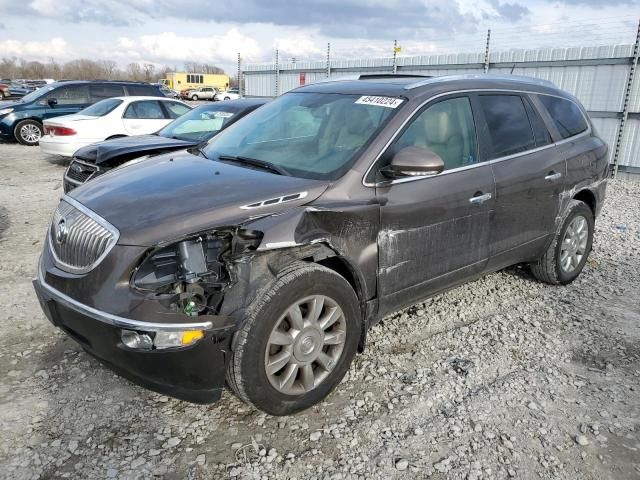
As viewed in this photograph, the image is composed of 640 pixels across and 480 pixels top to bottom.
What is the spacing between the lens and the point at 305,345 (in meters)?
2.81

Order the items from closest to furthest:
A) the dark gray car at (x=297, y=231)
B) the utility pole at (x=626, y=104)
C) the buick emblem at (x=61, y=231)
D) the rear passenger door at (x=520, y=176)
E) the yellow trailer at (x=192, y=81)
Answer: the dark gray car at (x=297, y=231) < the buick emblem at (x=61, y=231) < the rear passenger door at (x=520, y=176) < the utility pole at (x=626, y=104) < the yellow trailer at (x=192, y=81)

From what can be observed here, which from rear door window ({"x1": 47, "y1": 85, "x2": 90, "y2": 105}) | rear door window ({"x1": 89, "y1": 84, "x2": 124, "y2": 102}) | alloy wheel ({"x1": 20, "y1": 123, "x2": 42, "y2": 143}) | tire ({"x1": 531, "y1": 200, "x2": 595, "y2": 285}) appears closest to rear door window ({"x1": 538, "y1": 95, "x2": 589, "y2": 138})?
tire ({"x1": 531, "y1": 200, "x2": 595, "y2": 285})

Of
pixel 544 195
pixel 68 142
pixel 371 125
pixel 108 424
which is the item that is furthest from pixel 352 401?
pixel 68 142

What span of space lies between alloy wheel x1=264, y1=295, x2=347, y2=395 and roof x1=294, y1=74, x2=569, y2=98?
158cm

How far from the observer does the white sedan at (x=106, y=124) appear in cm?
1054

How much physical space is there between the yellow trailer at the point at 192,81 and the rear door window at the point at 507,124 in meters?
61.2

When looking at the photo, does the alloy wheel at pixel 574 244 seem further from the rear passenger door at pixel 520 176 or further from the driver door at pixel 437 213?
the driver door at pixel 437 213

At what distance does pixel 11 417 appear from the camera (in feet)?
9.22

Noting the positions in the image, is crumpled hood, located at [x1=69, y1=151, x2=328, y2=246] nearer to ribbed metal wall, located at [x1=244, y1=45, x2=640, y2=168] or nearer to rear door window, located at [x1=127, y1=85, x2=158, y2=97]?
ribbed metal wall, located at [x1=244, y1=45, x2=640, y2=168]

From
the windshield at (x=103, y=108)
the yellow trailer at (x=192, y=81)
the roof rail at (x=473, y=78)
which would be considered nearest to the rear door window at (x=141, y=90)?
the windshield at (x=103, y=108)

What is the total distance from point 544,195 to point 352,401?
242cm

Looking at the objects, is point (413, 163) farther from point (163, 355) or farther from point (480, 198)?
point (163, 355)

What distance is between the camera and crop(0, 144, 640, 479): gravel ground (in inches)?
99.5

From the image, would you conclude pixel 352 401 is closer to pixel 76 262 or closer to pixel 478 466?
pixel 478 466
